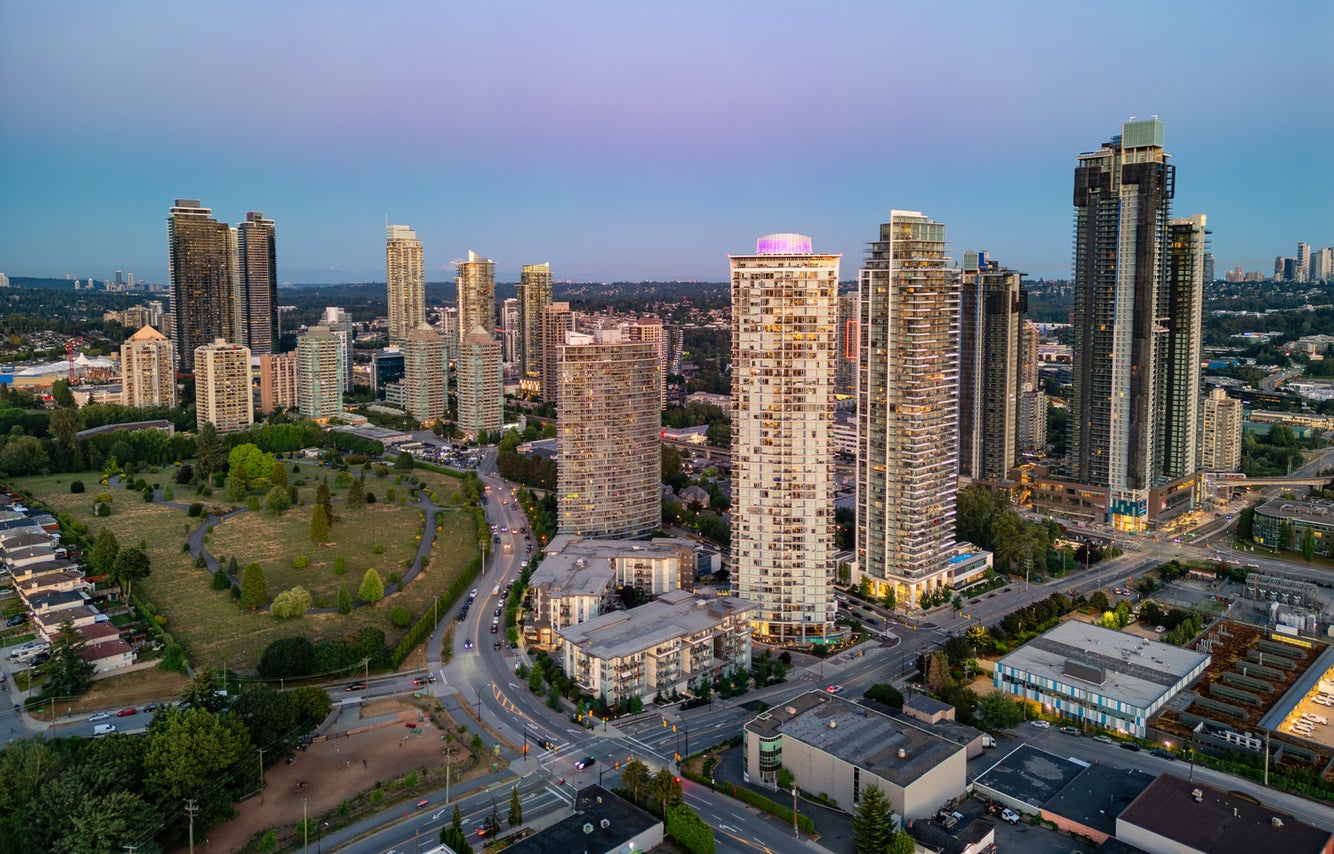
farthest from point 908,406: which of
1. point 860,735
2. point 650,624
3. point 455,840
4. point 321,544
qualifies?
point 321,544

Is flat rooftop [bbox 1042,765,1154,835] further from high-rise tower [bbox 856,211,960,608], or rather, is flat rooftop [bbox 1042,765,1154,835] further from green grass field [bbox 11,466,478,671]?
green grass field [bbox 11,466,478,671]

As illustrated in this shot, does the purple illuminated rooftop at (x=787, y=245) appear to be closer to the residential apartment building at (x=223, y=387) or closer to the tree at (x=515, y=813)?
the tree at (x=515, y=813)

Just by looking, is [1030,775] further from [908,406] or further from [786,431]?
[908,406]

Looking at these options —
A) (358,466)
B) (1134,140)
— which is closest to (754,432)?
(1134,140)

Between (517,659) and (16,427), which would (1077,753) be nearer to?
(517,659)

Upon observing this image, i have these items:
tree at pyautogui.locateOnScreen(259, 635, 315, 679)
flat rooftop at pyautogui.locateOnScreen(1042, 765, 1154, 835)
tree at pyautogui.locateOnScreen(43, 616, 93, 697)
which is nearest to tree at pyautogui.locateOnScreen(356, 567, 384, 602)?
tree at pyautogui.locateOnScreen(259, 635, 315, 679)
